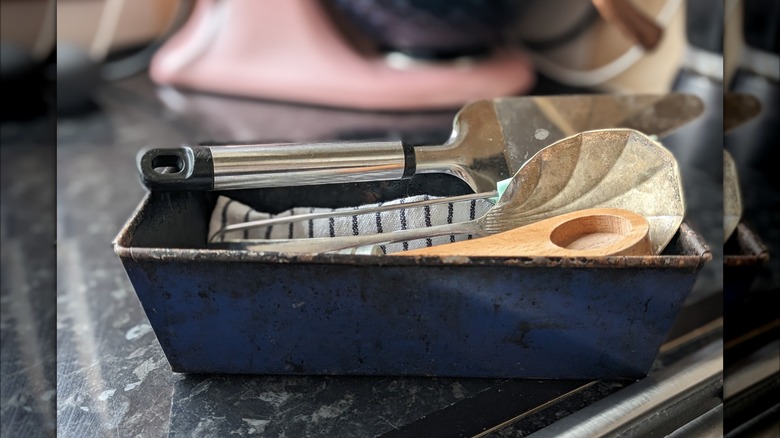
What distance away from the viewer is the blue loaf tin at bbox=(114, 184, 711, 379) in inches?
10.6

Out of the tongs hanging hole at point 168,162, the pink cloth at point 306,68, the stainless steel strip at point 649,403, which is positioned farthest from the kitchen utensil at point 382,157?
the pink cloth at point 306,68

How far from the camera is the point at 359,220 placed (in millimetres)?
336

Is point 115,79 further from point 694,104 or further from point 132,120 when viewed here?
point 694,104

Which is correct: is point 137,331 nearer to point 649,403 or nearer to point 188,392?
point 188,392

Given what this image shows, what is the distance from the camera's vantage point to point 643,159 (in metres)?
0.31

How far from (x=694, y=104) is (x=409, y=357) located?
268 mm

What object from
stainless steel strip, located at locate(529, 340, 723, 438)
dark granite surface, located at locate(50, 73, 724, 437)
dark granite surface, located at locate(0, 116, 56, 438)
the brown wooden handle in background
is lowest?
stainless steel strip, located at locate(529, 340, 723, 438)

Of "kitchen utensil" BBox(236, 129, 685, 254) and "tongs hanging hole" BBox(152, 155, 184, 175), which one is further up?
"tongs hanging hole" BBox(152, 155, 184, 175)

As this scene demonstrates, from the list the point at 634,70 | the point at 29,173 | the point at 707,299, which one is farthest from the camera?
the point at 634,70

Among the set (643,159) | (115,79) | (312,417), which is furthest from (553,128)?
(115,79)

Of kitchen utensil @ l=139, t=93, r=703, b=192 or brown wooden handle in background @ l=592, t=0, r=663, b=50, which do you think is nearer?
kitchen utensil @ l=139, t=93, r=703, b=192

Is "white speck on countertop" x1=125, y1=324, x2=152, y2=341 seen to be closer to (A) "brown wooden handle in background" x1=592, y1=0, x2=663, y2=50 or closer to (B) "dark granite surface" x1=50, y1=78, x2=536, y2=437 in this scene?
(B) "dark granite surface" x1=50, y1=78, x2=536, y2=437

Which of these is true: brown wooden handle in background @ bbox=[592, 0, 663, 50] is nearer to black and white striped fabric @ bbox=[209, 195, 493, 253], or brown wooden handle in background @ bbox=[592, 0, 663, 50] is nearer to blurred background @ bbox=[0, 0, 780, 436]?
blurred background @ bbox=[0, 0, 780, 436]

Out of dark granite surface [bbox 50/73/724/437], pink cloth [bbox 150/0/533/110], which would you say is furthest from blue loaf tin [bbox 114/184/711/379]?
pink cloth [bbox 150/0/533/110]
